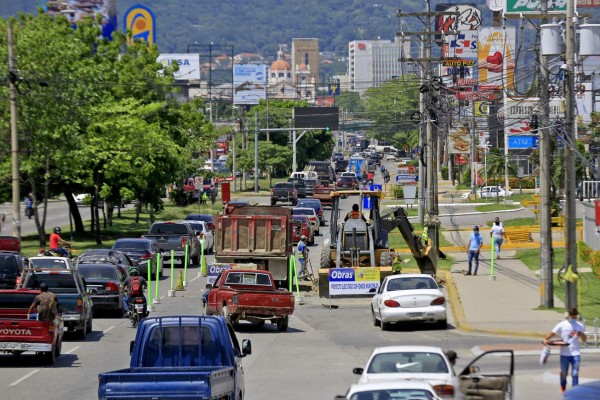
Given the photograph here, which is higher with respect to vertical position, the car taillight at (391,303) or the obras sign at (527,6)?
the obras sign at (527,6)

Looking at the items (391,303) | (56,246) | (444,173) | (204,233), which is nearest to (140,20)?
(444,173)

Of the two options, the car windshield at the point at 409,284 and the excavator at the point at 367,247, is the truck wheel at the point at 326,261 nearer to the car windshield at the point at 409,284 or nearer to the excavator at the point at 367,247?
the excavator at the point at 367,247

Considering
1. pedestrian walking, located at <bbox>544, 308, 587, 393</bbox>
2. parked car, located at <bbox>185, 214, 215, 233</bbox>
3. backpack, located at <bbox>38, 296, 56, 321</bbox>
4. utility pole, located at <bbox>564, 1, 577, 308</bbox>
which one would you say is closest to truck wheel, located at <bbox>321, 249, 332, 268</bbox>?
utility pole, located at <bbox>564, 1, 577, 308</bbox>

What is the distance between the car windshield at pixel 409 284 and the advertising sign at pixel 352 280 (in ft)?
19.6

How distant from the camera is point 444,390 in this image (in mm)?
15781

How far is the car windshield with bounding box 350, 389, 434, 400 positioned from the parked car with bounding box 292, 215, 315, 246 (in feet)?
131

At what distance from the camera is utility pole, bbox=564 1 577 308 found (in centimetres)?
2838

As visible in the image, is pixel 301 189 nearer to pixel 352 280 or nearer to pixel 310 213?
pixel 310 213

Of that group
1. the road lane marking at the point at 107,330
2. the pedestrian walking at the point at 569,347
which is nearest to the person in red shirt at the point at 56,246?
the road lane marking at the point at 107,330

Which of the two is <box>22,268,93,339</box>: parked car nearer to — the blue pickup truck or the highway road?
the highway road

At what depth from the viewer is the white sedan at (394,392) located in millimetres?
13898

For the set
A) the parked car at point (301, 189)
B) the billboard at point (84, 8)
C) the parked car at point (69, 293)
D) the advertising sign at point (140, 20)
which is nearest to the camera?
the parked car at point (69, 293)

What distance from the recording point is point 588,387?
11.4m

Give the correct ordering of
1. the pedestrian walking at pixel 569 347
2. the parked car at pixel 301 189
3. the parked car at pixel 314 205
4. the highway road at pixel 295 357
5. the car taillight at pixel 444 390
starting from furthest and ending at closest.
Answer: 1. the parked car at pixel 301 189
2. the parked car at pixel 314 205
3. the highway road at pixel 295 357
4. the pedestrian walking at pixel 569 347
5. the car taillight at pixel 444 390
